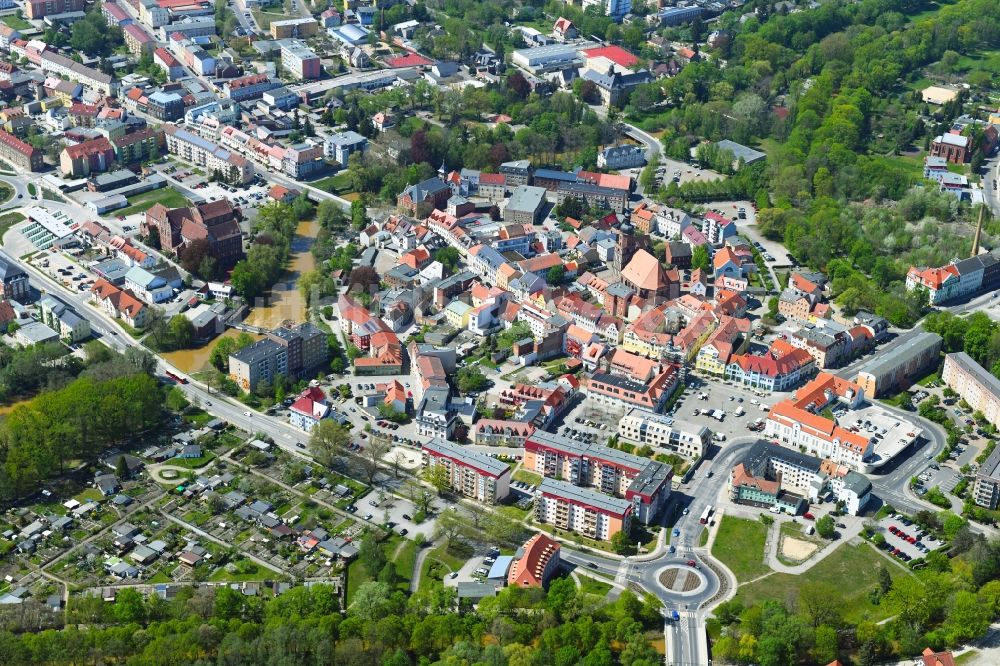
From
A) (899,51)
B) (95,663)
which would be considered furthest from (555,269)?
(899,51)

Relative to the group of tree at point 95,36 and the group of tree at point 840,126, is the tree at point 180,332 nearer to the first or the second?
the group of tree at point 840,126

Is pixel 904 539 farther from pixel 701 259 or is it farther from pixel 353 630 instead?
pixel 701 259

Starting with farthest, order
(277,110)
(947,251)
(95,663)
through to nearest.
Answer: (277,110), (947,251), (95,663)

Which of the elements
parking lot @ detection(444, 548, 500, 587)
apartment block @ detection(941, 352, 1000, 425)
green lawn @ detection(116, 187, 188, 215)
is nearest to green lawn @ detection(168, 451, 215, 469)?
parking lot @ detection(444, 548, 500, 587)

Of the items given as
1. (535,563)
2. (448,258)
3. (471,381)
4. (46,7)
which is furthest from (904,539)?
(46,7)

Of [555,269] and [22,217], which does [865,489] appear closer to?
[555,269]

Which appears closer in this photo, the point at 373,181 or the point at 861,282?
the point at 861,282
